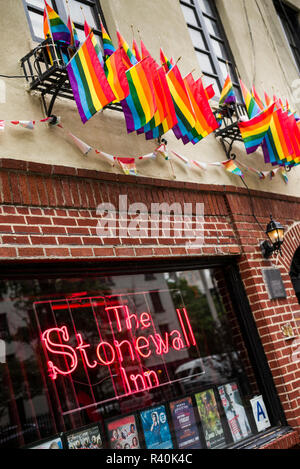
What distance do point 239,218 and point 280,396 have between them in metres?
2.07

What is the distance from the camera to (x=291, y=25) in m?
10.0

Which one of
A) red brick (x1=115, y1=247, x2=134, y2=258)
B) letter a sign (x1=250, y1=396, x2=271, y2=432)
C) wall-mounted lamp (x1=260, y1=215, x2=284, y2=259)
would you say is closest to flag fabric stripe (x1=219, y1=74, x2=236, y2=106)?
wall-mounted lamp (x1=260, y1=215, x2=284, y2=259)

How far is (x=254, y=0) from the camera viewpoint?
850 cm

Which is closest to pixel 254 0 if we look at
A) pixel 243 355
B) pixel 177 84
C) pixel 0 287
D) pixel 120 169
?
pixel 177 84

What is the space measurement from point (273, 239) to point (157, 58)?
256cm

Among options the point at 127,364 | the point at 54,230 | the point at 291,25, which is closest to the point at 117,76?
the point at 54,230

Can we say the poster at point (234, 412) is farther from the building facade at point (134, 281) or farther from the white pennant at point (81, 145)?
the white pennant at point (81, 145)

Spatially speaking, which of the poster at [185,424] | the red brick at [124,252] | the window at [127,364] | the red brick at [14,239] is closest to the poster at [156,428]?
the window at [127,364]

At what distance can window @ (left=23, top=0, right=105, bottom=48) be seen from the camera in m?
4.70

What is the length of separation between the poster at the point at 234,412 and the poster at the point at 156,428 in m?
0.87

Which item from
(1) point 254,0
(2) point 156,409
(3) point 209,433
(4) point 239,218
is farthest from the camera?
(1) point 254,0

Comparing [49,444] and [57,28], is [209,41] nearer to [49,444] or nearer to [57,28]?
[57,28]

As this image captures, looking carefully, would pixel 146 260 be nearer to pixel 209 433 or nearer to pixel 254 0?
pixel 209 433

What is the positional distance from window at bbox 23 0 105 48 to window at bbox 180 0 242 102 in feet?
5.66
